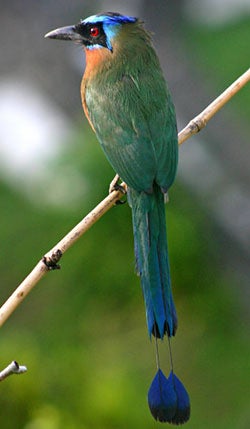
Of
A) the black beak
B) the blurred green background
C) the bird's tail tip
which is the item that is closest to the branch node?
the bird's tail tip

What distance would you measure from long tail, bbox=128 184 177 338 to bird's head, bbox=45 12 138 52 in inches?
12.3

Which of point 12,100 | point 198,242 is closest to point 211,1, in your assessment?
point 12,100

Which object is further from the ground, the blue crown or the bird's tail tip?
the blue crown

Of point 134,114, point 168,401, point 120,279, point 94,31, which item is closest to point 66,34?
point 94,31

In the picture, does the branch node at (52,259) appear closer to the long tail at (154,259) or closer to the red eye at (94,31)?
the long tail at (154,259)

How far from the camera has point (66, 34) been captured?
2291 millimetres

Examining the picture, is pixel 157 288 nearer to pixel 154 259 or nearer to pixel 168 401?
pixel 154 259

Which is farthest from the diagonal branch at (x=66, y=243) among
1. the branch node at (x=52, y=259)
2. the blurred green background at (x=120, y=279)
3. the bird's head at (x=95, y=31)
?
the blurred green background at (x=120, y=279)

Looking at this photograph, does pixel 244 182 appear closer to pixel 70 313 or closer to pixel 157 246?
pixel 70 313

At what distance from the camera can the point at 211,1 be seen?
3980 millimetres

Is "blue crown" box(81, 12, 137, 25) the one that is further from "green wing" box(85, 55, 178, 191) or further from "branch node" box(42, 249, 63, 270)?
"branch node" box(42, 249, 63, 270)

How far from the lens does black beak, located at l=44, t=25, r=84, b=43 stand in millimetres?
2278

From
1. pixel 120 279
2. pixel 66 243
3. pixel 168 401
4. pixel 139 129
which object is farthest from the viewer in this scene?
pixel 120 279

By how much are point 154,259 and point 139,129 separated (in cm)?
27
